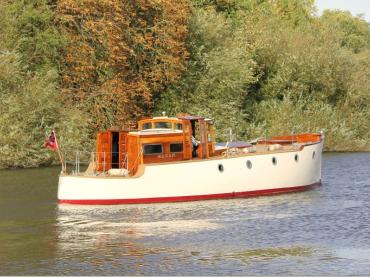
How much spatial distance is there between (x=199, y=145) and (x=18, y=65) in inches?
917

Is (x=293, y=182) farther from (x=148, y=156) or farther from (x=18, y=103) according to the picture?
(x=18, y=103)

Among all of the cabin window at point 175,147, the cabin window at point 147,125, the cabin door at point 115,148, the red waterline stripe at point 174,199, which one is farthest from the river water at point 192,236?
the cabin window at point 147,125

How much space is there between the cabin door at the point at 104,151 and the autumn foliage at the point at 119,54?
2006 cm

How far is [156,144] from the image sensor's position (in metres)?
40.9

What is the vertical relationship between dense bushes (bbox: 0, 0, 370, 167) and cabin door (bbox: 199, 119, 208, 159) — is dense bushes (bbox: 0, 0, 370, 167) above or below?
above

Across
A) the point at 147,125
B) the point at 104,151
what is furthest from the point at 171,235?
the point at 147,125

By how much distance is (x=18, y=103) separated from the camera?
58.3m

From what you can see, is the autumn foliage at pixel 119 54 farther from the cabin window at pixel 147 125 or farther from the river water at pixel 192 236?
the cabin window at pixel 147 125

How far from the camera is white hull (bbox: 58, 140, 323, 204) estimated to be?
39.5 meters

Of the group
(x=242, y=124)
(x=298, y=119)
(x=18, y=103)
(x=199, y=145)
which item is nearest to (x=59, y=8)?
(x=18, y=103)

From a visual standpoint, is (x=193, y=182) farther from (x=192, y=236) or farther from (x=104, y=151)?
(x=192, y=236)

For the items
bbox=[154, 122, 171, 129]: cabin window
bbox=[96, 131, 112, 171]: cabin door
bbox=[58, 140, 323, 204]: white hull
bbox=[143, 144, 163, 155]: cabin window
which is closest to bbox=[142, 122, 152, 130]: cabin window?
bbox=[154, 122, 171, 129]: cabin window

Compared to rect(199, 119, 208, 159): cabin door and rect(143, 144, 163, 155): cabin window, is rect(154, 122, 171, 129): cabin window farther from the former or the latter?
rect(143, 144, 163, 155): cabin window

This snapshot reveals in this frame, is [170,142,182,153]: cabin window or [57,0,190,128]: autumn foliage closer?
[170,142,182,153]: cabin window
